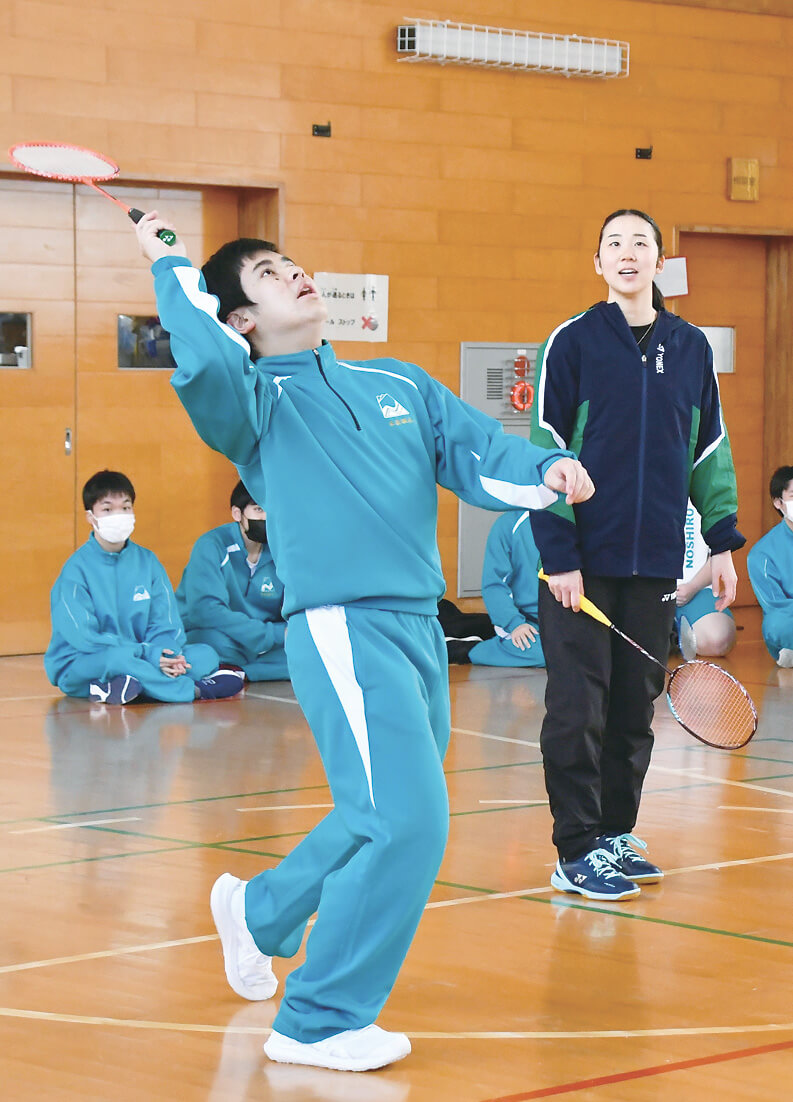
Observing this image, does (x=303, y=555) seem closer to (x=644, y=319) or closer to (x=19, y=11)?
(x=644, y=319)

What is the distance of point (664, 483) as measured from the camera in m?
4.61

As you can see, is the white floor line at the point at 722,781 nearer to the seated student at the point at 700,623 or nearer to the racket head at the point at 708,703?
the racket head at the point at 708,703

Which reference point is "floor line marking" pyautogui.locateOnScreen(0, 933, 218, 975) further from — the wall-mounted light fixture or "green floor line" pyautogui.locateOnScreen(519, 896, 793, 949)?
the wall-mounted light fixture

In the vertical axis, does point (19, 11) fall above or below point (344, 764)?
above

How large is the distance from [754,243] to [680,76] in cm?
145

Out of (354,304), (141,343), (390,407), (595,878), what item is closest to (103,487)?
(141,343)

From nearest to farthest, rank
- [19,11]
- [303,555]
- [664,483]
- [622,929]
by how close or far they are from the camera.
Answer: [303,555] → [622,929] → [664,483] → [19,11]

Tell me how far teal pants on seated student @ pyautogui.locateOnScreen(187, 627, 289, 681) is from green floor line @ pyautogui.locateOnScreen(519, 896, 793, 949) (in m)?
4.48

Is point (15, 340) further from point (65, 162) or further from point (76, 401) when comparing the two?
point (65, 162)

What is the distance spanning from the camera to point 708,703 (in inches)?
187

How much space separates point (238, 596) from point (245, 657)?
0.35m

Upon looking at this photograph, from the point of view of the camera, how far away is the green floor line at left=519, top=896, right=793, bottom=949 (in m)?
4.09

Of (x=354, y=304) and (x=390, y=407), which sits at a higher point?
(x=354, y=304)

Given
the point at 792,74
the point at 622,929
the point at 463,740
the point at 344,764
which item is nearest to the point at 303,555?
the point at 344,764
